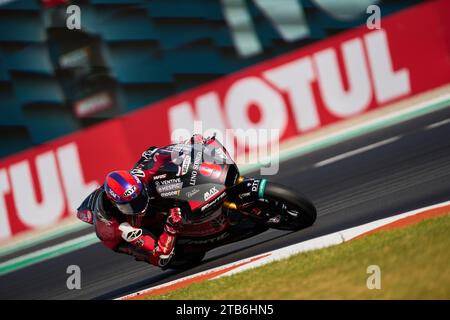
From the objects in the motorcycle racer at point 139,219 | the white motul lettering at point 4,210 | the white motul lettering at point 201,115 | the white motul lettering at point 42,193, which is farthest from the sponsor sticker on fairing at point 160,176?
the white motul lettering at point 4,210

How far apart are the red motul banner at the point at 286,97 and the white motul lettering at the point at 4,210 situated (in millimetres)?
18

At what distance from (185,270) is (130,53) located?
5.24 m

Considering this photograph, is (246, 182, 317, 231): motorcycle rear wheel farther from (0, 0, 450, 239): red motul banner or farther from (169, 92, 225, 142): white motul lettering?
(169, 92, 225, 142): white motul lettering

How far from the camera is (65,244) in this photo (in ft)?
36.4

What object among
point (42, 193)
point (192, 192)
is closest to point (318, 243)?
point (192, 192)

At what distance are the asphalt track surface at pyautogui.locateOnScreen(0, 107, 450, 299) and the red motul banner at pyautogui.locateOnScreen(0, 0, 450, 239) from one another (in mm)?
1095

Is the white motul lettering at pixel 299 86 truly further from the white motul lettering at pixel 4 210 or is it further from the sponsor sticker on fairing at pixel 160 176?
the sponsor sticker on fairing at pixel 160 176

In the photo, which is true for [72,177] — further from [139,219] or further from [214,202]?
[214,202]

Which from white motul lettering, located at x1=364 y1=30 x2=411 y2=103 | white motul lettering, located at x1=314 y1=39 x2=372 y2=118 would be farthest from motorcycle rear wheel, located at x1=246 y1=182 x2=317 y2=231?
white motul lettering, located at x1=364 y1=30 x2=411 y2=103

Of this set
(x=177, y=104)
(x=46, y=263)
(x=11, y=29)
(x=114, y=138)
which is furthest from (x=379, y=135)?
(x=11, y=29)

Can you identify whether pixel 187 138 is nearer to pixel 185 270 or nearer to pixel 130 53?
pixel 185 270

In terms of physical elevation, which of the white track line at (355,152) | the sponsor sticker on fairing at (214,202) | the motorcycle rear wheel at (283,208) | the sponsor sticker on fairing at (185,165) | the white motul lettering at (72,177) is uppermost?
the sponsor sticker on fairing at (185,165)

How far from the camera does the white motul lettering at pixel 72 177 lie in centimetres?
1205

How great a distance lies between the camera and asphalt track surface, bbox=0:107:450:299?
317 inches
